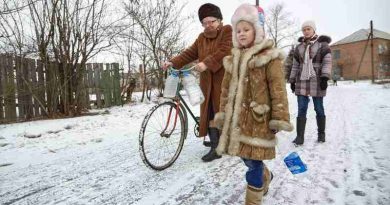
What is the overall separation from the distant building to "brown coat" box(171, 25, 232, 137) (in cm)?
5908

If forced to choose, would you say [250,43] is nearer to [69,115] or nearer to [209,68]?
[209,68]

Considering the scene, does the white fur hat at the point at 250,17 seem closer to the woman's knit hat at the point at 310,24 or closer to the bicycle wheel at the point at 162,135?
the bicycle wheel at the point at 162,135

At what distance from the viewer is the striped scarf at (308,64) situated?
5.21 m

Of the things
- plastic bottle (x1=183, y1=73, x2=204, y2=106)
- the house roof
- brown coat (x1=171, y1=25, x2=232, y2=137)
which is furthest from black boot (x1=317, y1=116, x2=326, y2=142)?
the house roof

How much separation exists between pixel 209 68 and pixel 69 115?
20.1ft

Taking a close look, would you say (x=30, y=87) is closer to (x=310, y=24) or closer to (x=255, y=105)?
(x=310, y=24)

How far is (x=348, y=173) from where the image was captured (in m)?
3.65

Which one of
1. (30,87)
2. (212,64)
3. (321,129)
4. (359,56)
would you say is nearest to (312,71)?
(321,129)

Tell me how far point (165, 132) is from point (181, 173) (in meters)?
0.55

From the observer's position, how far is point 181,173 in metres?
3.87

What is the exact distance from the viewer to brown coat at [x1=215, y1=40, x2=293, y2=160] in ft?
8.37

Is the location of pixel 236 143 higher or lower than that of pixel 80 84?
lower

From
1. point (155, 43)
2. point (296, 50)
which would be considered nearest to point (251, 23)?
point (296, 50)

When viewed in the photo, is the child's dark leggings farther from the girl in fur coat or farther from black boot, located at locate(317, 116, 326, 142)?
black boot, located at locate(317, 116, 326, 142)
